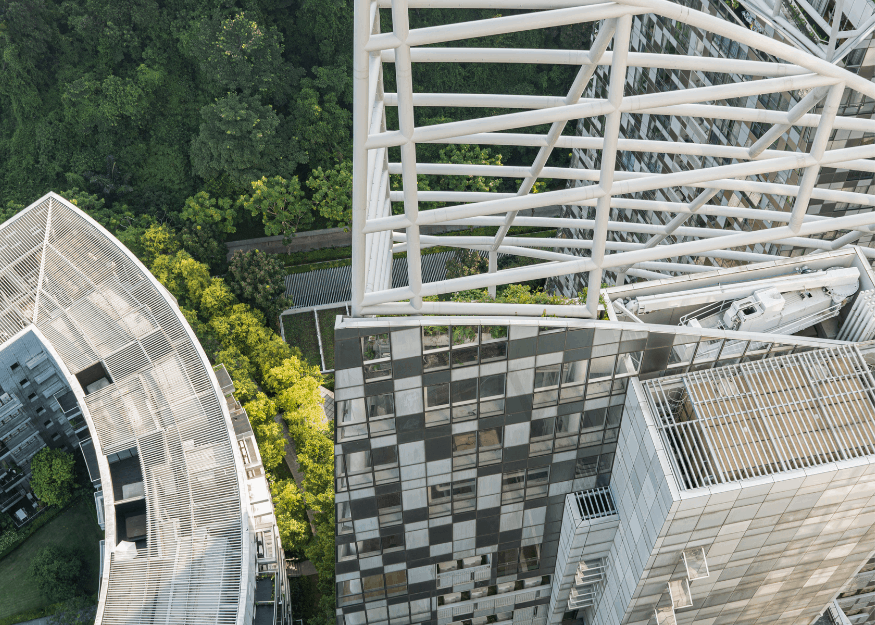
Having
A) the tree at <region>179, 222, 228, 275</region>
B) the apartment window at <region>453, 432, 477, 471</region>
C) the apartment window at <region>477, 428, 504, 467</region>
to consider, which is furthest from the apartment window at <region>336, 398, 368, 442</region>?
the tree at <region>179, 222, 228, 275</region>

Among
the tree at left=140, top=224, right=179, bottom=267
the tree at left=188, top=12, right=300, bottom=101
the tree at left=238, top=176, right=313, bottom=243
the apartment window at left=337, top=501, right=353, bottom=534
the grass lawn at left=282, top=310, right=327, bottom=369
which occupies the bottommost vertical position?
the apartment window at left=337, top=501, right=353, bottom=534

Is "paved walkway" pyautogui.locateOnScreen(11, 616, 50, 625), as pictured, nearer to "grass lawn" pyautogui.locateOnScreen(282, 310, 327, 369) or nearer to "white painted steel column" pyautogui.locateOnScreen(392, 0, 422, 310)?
"grass lawn" pyautogui.locateOnScreen(282, 310, 327, 369)

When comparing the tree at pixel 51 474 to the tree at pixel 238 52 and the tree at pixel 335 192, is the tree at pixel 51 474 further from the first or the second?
the tree at pixel 238 52

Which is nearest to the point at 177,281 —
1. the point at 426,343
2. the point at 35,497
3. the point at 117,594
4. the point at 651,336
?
the point at 35,497

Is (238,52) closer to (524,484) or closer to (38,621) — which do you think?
(38,621)

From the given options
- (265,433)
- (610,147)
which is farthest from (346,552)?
(265,433)

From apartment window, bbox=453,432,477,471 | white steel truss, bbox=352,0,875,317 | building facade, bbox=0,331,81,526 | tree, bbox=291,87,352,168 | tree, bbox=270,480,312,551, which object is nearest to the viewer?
white steel truss, bbox=352,0,875,317
